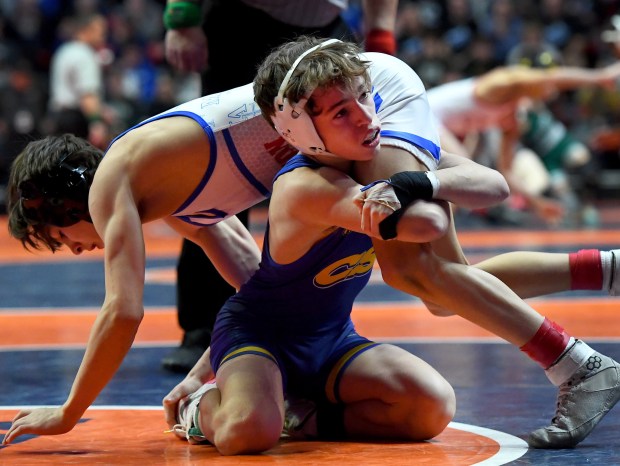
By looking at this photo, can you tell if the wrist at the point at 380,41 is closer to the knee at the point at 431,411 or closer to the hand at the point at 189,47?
the hand at the point at 189,47

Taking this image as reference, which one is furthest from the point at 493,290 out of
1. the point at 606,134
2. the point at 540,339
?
the point at 606,134

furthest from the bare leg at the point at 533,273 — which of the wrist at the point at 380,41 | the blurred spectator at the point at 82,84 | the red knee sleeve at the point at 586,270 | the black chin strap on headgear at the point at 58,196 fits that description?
the blurred spectator at the point at 82,84

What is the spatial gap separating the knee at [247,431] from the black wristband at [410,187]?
61 centimetres

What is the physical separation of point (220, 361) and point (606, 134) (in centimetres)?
1040

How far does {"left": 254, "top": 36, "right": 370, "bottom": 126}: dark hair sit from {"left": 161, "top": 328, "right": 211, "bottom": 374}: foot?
1.29m

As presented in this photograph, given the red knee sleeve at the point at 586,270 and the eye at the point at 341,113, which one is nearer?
the eye at the point at 341,113

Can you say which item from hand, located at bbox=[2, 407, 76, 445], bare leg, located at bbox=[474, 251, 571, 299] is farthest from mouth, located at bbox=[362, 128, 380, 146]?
hand, located at bbox=[2, 407, 76, 445]

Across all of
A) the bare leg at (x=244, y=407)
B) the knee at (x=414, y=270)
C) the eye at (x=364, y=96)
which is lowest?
the bare leg at (x=244, y=407)

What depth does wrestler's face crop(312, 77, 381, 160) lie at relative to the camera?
286 cm

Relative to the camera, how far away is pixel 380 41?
4.19 m

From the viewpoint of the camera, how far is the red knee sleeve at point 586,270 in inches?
126

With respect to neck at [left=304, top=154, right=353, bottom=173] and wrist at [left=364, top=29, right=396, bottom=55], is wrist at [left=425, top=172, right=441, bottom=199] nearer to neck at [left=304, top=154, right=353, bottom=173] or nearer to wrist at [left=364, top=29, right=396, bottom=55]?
neck at [left=304, top=154, right=353, bottom=173]

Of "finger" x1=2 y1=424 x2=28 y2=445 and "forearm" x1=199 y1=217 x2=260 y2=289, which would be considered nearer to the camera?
"finger" x1=2 y1=424 x2=28 y2=445

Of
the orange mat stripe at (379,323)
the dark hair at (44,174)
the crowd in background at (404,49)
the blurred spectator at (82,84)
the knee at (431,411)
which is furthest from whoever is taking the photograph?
the crowd in background at (404,49)
